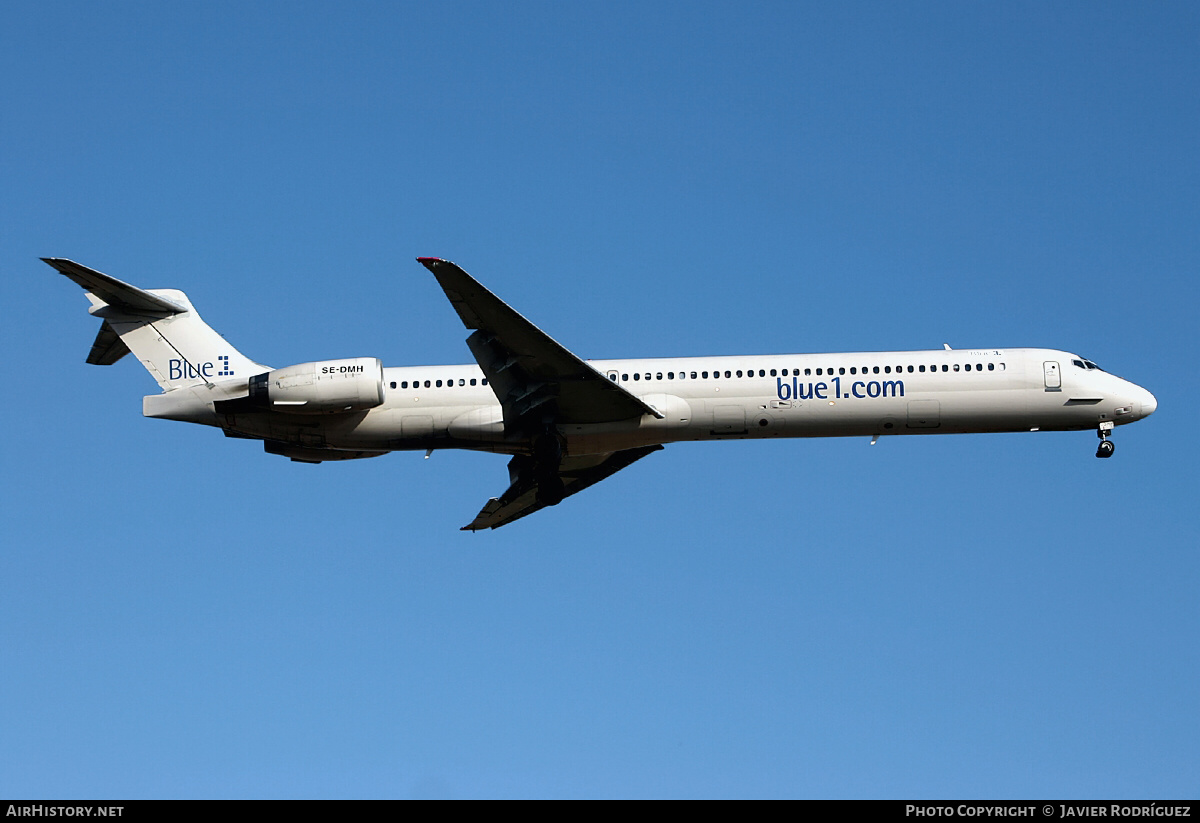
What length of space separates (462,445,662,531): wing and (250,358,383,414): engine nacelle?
18.7 feet

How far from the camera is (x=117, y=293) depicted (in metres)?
33.9

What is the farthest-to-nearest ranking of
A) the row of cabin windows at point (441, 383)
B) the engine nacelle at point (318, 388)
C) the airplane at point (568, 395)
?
the row of cabin windows at point (441, 383)
the airplane at point (568, 395)
the engine nacelle at point (318, 388)

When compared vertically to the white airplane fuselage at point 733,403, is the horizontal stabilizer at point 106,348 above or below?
above

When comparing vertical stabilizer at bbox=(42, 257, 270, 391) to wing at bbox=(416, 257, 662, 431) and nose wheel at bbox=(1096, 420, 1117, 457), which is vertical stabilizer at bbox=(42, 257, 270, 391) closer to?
wing at bbox=(416, 257, 662, 431)

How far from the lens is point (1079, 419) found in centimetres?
3497

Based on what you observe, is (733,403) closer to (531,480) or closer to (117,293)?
(531,480)

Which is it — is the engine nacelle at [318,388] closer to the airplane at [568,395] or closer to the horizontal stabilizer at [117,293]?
the airplane at [568,395]

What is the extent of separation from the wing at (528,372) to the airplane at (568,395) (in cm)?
5

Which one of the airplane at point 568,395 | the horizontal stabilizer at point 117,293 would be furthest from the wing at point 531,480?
the horizontal stabilizer at point 117,293

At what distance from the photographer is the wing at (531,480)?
37.6m

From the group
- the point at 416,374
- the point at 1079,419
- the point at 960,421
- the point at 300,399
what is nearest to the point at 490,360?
the point at 416,374

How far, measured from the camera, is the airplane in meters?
32.8

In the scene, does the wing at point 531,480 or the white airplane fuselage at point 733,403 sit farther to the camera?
the wing at point 531,480
